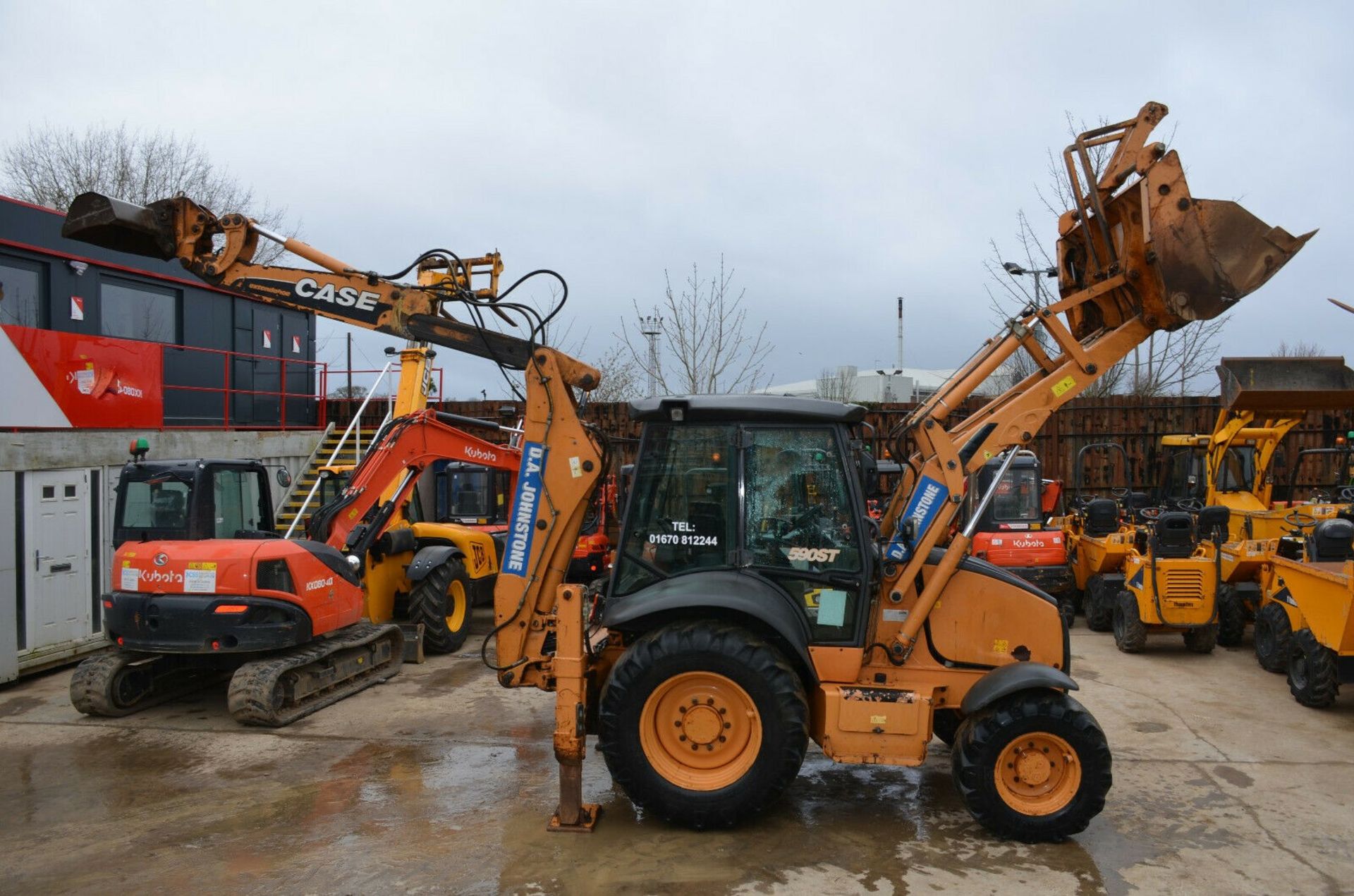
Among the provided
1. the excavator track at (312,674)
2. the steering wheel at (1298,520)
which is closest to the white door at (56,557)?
the excavator track at (312,674)

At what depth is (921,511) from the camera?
5.79 m

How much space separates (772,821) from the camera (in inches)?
227

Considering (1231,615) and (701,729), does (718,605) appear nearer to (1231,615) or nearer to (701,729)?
(701,729)

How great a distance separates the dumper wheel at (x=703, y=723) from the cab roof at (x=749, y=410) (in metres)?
1.22

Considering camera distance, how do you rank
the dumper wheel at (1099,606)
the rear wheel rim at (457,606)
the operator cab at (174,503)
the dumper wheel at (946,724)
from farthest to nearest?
1. the dumper wheel at (1099,606)
2. the rear wheel rim at (457,606)
3. the operator cab at (174,503)
4. the dumper wheel at (946,724)

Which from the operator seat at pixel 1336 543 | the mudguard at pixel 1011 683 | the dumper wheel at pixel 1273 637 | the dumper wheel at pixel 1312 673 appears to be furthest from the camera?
the dumper wheel at pixel 1273 637

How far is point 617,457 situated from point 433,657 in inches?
277

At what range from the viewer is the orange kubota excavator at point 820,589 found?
542 cm

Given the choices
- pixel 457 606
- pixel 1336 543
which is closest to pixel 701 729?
pixel 457 606

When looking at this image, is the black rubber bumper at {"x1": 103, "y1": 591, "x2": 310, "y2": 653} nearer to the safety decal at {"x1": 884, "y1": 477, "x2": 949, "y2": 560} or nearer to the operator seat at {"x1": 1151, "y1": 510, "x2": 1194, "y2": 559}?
the safety decal at {"x1": 884, "y1": 477, "x2": 949, "y2": 560}

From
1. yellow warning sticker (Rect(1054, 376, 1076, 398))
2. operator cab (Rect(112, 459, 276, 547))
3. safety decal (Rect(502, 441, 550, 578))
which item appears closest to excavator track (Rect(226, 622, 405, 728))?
operator cab (Rect(112, 459, 276, 547))

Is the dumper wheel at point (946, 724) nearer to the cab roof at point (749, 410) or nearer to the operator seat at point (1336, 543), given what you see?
the cab roof at point (749, 410)

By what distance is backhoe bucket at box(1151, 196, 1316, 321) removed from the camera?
5586 mm

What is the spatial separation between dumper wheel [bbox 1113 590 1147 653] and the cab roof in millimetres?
6839
